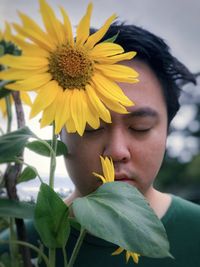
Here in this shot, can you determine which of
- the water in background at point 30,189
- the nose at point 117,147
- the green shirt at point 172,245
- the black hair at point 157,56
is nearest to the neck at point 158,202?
the green shirt at point 172,245

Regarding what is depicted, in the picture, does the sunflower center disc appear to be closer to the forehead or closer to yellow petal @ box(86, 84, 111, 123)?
yellow petal @ box(86, 84, 111, 123)

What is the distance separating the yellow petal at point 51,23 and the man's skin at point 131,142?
0.62 ft

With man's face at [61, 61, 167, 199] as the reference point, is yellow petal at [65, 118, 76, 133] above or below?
above

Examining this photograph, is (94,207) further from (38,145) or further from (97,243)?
(97,243)

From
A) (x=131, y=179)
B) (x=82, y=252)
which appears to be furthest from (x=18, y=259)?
(x=82, y=252)

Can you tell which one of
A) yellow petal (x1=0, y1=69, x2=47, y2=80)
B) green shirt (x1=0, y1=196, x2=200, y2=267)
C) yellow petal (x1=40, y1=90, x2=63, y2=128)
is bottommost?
green shirt (x1=0, y1=196, x2=200, y2=267)

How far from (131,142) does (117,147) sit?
4 cm

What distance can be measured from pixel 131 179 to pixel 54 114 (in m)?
0.23

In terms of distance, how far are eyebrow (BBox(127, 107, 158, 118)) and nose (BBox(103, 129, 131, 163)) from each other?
4cm

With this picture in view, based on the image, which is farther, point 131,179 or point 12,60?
point 131,179

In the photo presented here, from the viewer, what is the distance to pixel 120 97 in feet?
1.10

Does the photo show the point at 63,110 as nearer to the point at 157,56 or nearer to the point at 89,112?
the point at 89,112

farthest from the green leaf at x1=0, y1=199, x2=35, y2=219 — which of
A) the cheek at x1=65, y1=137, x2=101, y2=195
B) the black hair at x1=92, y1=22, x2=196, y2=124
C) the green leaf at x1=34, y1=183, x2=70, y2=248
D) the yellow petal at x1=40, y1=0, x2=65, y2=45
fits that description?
the black hair at x1=92, y1=22, x2=196, y2=124

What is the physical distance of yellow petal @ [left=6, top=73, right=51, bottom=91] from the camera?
299 millimetres
